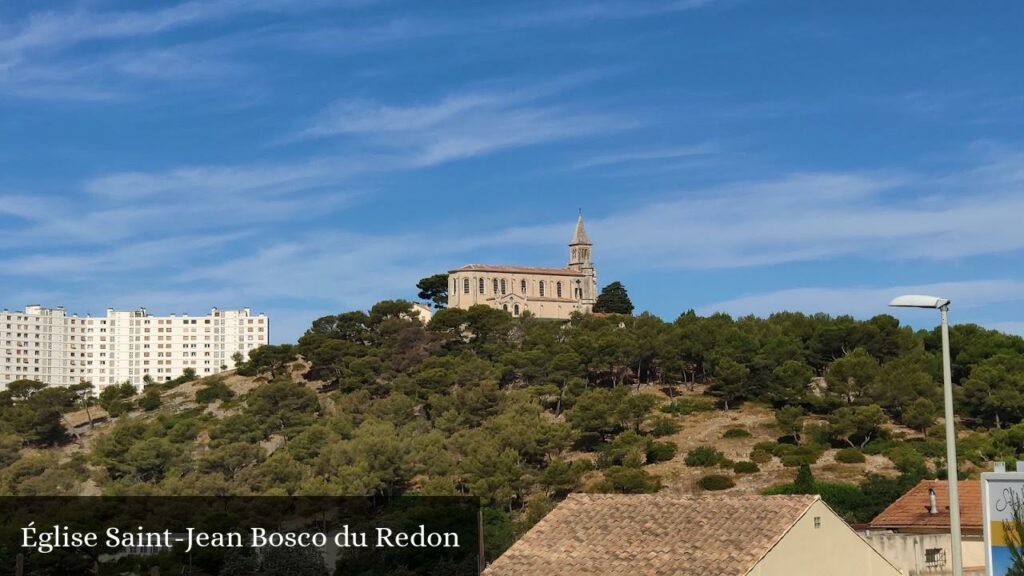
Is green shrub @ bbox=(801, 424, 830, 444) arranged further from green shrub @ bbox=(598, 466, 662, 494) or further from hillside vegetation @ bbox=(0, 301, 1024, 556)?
green shrub @ bbox=(598, 466, 662, 494)

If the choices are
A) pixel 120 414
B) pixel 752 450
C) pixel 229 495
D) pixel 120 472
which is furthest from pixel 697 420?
pixel 120 414

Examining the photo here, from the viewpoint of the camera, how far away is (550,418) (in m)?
92.2

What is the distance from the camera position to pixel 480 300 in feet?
492

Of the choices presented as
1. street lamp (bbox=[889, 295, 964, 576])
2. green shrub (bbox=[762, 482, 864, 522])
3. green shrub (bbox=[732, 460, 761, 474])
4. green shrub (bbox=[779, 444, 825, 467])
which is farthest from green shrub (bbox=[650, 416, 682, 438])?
street lamp (bbox=[889, 295, 964, 576])

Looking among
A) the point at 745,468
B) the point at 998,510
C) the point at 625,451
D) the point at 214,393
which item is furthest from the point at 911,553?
the point at 214,393

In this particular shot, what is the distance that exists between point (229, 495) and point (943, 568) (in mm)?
52602

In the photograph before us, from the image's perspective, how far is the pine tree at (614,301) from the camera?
151000 mm

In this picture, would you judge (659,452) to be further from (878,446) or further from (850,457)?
(878,446)

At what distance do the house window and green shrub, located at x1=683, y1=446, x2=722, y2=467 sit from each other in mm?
45789

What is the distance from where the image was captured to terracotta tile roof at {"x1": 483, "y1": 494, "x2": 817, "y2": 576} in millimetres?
24234

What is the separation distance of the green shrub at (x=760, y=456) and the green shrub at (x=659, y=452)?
5.33 m

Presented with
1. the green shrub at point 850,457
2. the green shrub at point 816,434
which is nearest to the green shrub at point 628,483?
the green shrub at point 850,457

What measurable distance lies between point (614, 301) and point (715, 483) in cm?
8043

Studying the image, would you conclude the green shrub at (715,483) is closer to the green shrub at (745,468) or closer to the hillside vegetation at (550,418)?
the hillside vegetation at (550,418)
